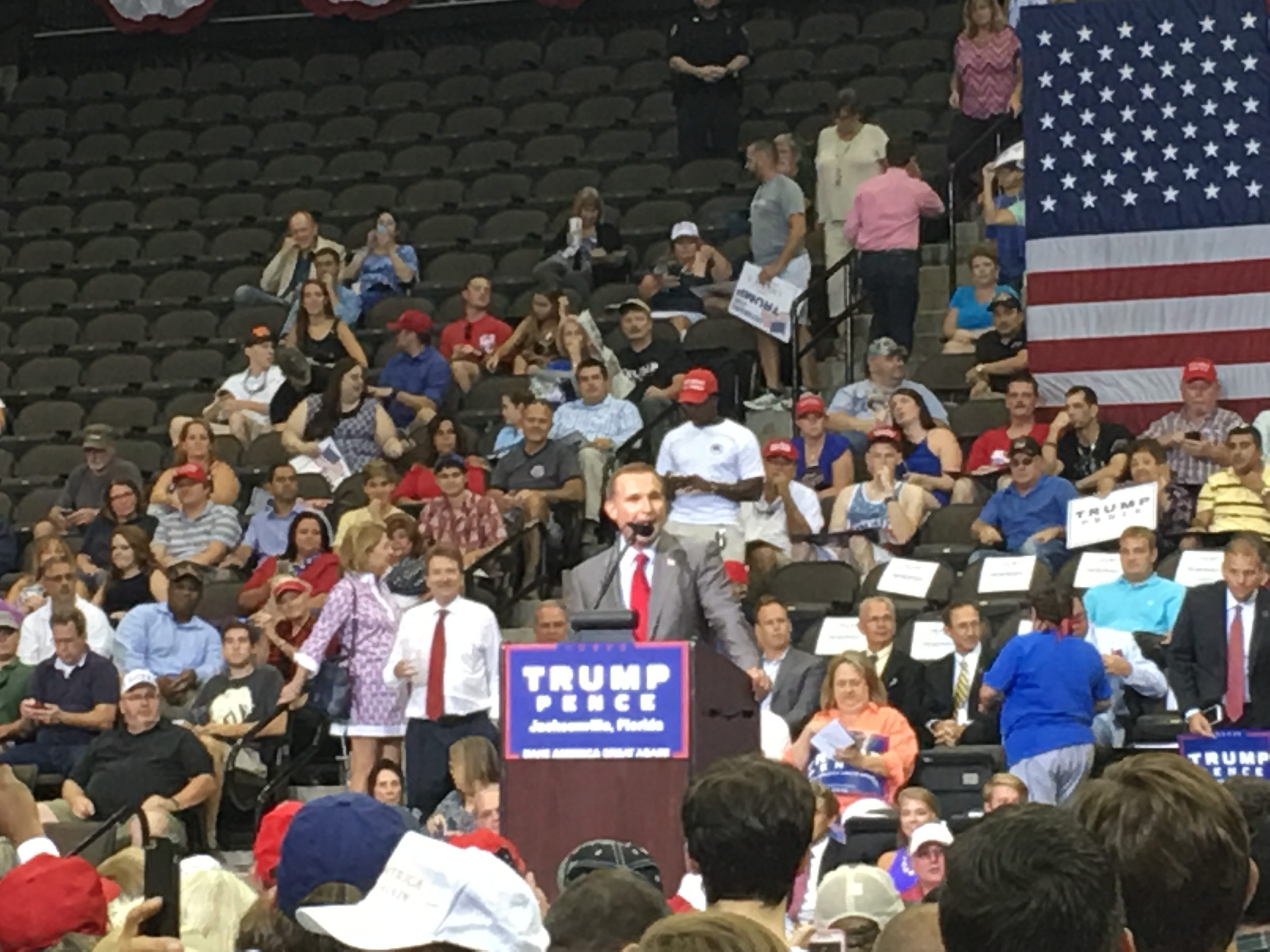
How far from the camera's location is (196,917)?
5406mm

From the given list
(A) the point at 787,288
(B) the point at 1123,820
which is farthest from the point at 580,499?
(B) the point at 1123,820

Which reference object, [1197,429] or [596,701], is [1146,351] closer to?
[1197,429]

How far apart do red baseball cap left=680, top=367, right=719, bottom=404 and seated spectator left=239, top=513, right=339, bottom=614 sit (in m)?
2.04

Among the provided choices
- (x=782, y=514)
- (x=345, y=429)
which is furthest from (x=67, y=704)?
(x=782, y=514)

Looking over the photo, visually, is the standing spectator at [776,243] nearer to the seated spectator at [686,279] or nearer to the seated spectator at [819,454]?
the seated spectator at [686,279]

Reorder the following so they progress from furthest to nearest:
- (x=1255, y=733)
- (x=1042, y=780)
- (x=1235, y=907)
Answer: (x=1042, y=780) < (x=1255, y=733) < (x=1235, y=907)

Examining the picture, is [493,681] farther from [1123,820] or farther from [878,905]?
[1123,820]

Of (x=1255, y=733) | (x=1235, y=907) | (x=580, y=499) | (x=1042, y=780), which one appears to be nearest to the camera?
(x=1235, y=907)

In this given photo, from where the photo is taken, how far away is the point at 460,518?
46.1 ft

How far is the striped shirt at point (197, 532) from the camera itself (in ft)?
49.2

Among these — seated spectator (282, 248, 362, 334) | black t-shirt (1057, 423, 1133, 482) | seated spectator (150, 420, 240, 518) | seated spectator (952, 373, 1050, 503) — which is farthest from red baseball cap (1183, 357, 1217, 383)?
seated spectator (282, 248, 362, 334)

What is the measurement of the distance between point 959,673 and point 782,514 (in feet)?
7.40

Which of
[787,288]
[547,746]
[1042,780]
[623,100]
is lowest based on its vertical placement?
[1042,780]

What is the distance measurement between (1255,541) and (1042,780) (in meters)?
1.42
